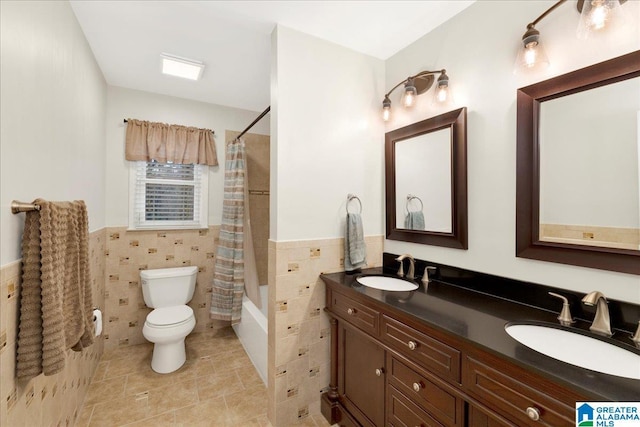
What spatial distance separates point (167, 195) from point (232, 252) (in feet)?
3.00

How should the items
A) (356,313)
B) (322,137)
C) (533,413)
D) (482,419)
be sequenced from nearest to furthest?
(533,413) < (482,419) < (356,313) < (322,137)

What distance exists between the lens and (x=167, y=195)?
2.84 metres

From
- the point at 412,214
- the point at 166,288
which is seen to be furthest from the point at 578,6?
the point at 166,288

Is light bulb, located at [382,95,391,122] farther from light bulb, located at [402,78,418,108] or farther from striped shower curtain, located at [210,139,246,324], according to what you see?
striped shower curtain, located at [210,139,246,324]

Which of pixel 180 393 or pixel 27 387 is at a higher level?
pixel 27 387

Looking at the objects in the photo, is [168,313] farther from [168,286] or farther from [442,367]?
[442,367]

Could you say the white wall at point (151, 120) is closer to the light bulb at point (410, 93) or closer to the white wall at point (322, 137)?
the white wall at point (322, 137)

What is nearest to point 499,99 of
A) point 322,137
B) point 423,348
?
point 322,137

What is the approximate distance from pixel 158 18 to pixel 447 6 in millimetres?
1736

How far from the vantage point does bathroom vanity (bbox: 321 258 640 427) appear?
2.54ft

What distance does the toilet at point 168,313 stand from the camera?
2.20 metres

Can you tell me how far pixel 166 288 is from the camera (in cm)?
258

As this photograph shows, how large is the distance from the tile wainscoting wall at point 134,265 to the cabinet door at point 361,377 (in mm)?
1893

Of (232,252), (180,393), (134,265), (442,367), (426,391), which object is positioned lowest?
(180,393)
